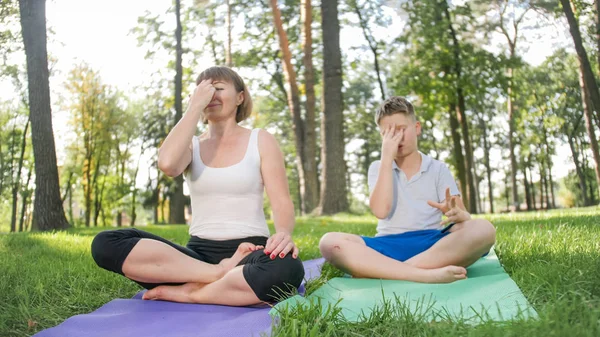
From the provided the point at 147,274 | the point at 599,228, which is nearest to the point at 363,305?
the point at 147,274

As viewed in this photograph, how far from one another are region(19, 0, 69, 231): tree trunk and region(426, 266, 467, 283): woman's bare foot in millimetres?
6813

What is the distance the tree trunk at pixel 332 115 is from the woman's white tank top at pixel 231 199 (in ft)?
24.7

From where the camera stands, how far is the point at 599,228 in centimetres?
435

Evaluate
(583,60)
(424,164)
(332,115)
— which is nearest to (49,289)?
(424,164)

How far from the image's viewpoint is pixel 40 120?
812cm

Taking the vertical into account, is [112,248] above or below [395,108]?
below

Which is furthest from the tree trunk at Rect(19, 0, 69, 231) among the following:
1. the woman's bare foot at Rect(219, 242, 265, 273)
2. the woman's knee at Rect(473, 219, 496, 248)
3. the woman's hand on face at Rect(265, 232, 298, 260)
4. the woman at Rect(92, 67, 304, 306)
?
the woman's knee at Rect(473, 219, 496, 248)

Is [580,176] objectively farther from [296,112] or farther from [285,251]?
[285,251]

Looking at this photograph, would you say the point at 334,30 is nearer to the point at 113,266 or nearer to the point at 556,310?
the point at 113,266

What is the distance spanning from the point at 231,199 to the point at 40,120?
20.4ft

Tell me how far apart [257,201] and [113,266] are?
89 cm

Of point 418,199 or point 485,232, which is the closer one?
point 485,232

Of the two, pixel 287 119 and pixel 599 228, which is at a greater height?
pixel 287 119

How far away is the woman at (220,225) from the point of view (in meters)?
2.71
